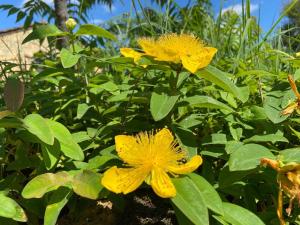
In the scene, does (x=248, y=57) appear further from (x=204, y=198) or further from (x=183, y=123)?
(x=204, y=198)

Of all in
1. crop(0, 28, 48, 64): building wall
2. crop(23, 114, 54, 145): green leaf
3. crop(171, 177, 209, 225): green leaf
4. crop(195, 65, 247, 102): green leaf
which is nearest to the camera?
crop(171, 177, 209, 225): green leaf

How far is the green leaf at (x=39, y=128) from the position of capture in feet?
2.45

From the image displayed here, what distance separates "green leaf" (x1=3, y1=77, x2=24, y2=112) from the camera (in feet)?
2.67

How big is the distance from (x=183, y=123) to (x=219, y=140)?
9cm

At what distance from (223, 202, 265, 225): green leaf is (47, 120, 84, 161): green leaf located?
0.85 ft

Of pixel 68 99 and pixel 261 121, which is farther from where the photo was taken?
pixel 68 99

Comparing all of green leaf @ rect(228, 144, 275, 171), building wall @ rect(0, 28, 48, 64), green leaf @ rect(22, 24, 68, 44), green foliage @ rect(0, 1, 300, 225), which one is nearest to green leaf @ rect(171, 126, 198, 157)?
green foliage @ rect(0, 1, 300, 225)

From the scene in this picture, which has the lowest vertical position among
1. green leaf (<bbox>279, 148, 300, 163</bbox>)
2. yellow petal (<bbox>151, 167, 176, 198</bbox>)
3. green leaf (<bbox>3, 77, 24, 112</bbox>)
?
yellow petal (<bbox>151, 167, 176, 198</bbox>)

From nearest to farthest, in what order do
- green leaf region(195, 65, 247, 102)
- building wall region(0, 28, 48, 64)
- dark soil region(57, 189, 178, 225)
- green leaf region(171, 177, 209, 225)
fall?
green leaf region(171, 177, 209, 225) → green leaf region(195, 65, 247, 102) → dark soil region(57, 189, 178, 225) → building wall region(0, 28, 48, 64)

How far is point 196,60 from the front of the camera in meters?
0.86

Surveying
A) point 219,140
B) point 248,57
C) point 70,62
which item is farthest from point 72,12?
point 219,140

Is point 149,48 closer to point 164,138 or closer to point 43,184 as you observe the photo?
point 164,138

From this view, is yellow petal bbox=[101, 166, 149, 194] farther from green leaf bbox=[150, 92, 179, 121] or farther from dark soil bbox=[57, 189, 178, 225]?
dark soil bbox=[57, 189, 178, 225]

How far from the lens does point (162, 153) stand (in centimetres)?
75
